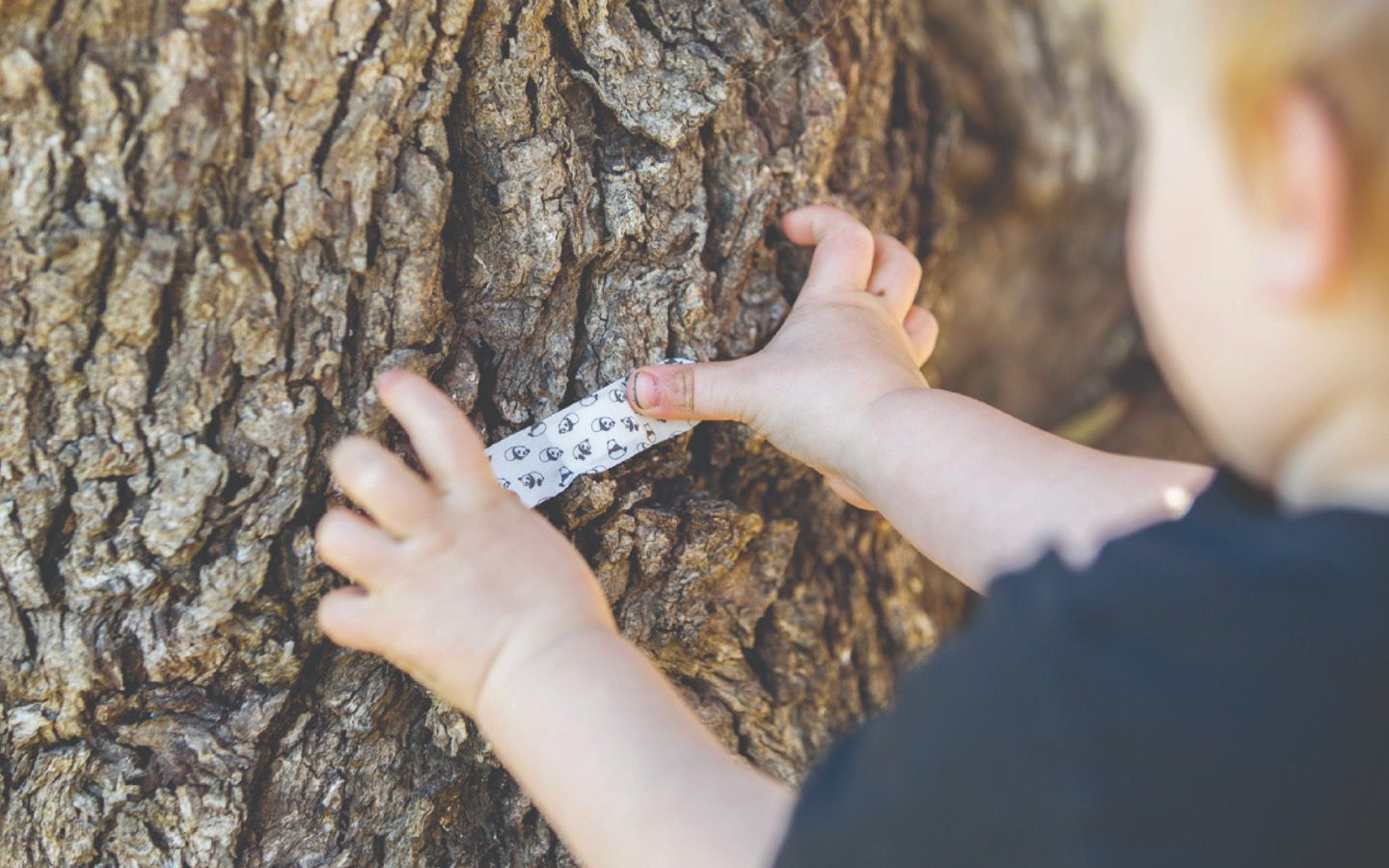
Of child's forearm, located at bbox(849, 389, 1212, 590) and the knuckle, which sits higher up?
the knuckle

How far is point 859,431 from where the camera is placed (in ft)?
4.92

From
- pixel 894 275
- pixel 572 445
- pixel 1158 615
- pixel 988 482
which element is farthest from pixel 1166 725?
pixel 894 275

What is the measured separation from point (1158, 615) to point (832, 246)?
2.70 ft

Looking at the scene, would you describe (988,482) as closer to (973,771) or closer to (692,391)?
(692,391)

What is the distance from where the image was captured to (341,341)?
4.45 ft

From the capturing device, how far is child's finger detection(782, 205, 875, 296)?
162 centimetres

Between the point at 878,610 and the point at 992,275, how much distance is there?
1.53 metres

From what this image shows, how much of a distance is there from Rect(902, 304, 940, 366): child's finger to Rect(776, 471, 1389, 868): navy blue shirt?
833mm

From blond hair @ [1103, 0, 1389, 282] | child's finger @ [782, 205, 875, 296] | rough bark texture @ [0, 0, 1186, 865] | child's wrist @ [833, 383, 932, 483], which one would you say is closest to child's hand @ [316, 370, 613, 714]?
rough bark texture @ [0, 0, 1186, 865]

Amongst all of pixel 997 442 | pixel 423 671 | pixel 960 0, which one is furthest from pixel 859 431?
pixel 960 0

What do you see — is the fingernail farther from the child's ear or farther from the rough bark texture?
the child's ear

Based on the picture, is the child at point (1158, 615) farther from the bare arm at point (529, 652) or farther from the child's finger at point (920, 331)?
the child's finger at point (920, 331)

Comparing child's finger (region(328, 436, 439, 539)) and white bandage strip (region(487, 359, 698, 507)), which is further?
white bandage strip (region(487, 359, 698, 507))

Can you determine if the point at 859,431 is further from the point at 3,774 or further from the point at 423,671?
the point at 3,774
